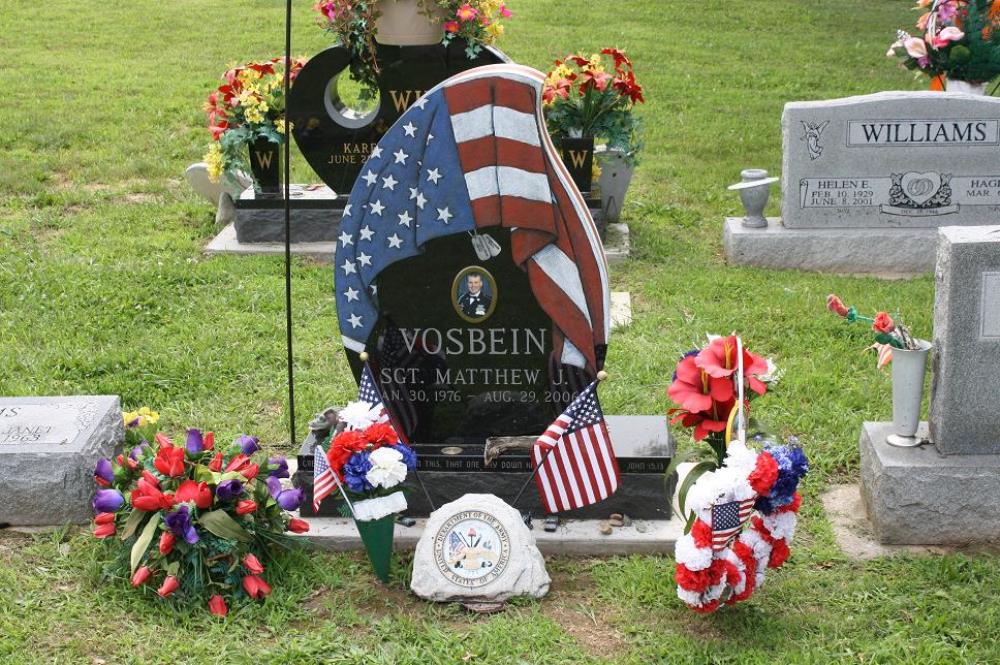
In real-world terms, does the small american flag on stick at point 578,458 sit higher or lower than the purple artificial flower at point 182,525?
higher

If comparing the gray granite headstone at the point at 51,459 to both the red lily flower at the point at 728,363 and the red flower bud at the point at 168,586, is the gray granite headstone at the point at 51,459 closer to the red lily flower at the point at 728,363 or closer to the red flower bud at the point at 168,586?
the red flower bud at the point at 168,586

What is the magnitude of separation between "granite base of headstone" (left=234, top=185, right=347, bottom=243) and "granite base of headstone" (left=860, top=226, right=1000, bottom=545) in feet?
18.4

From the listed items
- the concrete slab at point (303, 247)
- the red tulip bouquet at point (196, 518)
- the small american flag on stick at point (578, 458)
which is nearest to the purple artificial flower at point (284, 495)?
the red tulip bouquet at point (196, 518)

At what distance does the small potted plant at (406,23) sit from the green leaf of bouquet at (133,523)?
522 cm

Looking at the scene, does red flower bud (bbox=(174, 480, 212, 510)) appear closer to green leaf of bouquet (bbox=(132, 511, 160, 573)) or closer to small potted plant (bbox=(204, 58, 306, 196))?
green leaf of bouquet (bbox=(132, 511, 160, 573))

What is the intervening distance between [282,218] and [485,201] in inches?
186

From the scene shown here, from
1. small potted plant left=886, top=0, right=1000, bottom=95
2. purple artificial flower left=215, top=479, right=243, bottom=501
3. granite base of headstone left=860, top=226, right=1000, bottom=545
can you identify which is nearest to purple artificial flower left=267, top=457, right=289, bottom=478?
purple artificial flower left=215, top=479, right=243, bottom=501

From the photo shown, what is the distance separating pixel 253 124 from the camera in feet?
33.4

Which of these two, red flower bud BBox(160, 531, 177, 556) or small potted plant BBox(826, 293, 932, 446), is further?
small potted plant BBox(826, 293, 932, 446)

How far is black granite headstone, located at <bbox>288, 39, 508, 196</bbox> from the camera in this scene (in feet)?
32.8

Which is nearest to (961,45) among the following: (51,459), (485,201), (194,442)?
(485,201)

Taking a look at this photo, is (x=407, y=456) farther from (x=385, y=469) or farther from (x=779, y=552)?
(x=779, y=552)

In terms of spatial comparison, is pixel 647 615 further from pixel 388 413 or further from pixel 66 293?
pixel 66 293

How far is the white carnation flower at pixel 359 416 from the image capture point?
5586 millimetres
